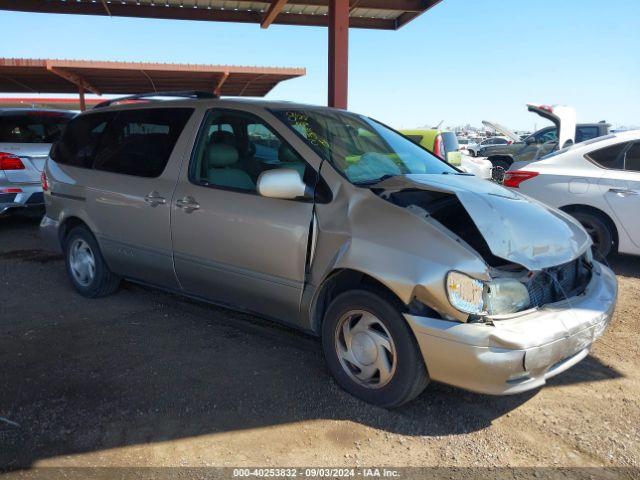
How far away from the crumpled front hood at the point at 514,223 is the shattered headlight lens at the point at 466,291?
0.23 metres

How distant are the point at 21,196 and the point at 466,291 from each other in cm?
665

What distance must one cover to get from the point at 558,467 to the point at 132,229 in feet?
10.9

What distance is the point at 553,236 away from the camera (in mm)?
3102

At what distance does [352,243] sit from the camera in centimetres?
297

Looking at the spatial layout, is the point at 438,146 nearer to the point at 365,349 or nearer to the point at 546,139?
the point at 546,139

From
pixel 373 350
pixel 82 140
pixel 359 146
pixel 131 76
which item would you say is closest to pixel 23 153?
pixel 82 140

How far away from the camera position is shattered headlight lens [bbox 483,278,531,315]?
2639 millimetres

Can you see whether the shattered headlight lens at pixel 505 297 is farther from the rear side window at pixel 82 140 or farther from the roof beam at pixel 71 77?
the roof beam at pixel 71 77

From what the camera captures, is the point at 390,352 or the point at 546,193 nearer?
the point at 390,352

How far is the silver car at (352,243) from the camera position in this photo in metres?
2.66

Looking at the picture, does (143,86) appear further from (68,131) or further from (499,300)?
(499,300)

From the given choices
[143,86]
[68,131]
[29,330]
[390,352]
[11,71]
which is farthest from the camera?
[143,86]

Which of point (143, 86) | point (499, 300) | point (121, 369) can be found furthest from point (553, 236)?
point (143, 86)

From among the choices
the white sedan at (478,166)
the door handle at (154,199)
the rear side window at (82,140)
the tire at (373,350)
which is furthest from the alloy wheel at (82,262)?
the white sedan at (478,166)
